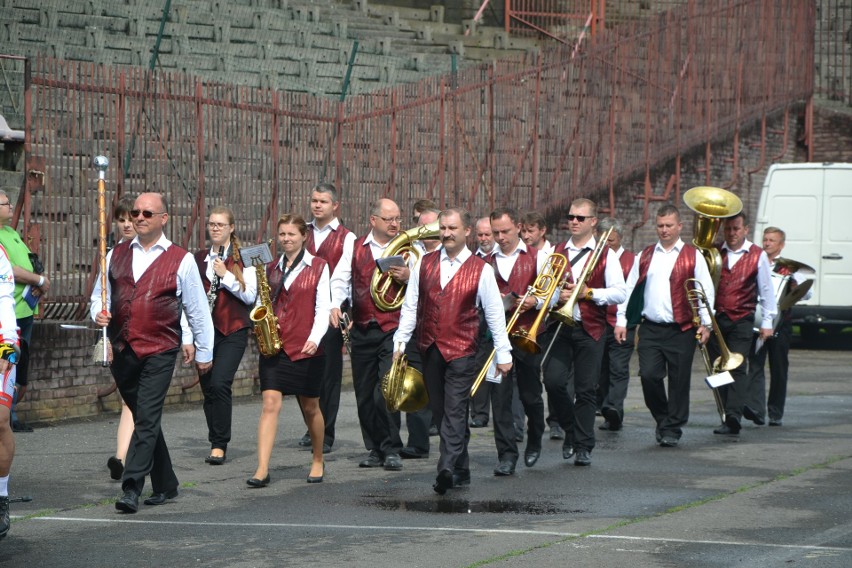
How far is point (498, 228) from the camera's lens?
1059 centimetres

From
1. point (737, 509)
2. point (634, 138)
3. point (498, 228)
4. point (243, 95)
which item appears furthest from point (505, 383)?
point (634, 138)

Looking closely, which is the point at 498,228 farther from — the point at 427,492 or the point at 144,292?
the point at 144,292

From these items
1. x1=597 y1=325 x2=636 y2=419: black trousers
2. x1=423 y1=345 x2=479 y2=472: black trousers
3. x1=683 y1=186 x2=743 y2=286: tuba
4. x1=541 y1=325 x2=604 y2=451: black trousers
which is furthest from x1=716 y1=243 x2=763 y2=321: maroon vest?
x1=423 y1=345 x2=479 y2=472: black trousers

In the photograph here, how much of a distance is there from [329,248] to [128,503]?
314cm

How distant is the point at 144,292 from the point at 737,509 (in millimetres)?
3592

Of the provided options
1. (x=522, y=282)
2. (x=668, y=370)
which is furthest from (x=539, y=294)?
(x=668, y=370)

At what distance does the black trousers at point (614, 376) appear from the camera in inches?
514

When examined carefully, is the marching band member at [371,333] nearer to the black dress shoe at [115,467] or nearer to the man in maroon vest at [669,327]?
the black dress shoe at [115,467]

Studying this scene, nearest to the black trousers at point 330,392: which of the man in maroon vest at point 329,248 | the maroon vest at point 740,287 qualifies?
the man in maroon vest at point 329,248

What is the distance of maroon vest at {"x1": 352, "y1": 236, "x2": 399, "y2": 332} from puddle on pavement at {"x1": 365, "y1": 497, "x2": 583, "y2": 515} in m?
2.01

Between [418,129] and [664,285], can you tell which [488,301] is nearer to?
[664,285]

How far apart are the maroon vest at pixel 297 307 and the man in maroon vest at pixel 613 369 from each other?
11.7 feet

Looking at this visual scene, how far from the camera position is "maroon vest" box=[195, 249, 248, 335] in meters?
10.9

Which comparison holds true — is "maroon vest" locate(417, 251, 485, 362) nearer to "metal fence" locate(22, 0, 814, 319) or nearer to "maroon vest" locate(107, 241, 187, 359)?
"maroon vest" locate(107, 241, 187, 359)
